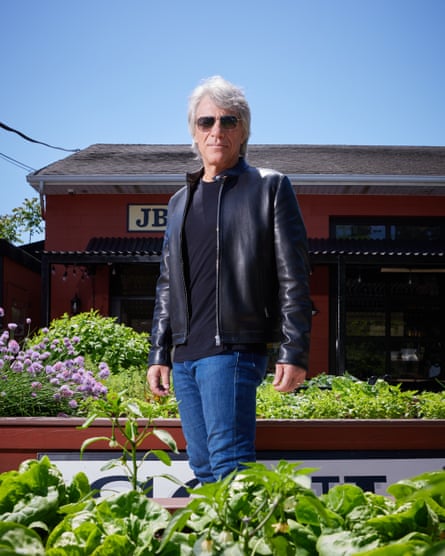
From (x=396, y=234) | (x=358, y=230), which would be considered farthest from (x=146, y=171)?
(x=396, y=234)

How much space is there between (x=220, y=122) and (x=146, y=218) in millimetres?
10341

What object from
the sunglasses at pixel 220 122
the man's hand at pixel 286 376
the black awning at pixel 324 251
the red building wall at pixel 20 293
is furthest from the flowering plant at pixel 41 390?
the red building wall at pixel 20 293

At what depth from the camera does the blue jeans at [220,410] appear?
205 cm

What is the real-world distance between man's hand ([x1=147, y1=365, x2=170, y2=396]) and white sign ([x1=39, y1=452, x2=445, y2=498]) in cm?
54

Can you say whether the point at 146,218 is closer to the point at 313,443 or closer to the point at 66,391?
the point at 66,391

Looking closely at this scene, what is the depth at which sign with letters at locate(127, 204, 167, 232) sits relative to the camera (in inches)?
493

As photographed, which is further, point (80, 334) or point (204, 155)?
point (80, 334)

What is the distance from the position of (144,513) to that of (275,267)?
1.58 meters

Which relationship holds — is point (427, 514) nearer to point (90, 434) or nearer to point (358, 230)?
point (90, 434)

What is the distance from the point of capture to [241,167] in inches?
95.6

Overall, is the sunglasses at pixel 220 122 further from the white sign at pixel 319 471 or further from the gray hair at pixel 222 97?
the white sign at pixel 319 471

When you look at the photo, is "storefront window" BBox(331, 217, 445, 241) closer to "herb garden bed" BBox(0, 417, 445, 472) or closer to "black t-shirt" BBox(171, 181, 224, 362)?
"herb garden bed" BBox(0, 417, 445, 472)

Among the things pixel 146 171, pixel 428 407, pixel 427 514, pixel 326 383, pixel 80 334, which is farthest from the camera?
pixel 146 171

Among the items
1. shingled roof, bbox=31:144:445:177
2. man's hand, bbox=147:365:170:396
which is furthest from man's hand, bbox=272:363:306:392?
shingled roof, bbox=31:144:445:177
